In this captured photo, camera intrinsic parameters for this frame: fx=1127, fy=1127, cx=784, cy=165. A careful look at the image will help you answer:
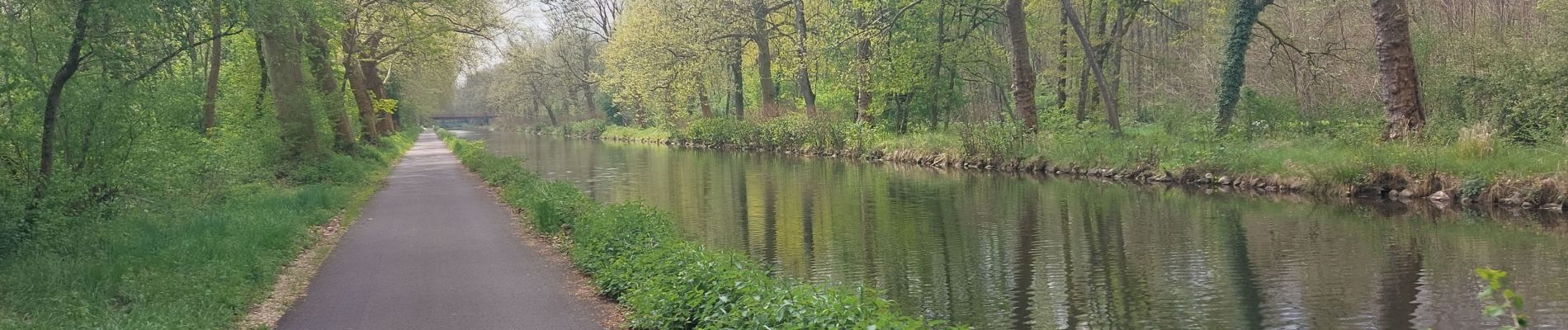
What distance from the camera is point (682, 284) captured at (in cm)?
821

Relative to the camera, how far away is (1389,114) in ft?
66.5

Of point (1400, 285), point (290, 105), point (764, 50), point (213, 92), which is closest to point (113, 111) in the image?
point (213, 92)

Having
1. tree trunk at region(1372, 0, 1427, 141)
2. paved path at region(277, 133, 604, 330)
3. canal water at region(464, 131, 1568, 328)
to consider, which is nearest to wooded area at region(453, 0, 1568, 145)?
tree trunk at region(1372, 0, 1427, 141)

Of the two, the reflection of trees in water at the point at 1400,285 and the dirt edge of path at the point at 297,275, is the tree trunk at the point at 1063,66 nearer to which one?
the reflection of trees in water at the point at 1400,285

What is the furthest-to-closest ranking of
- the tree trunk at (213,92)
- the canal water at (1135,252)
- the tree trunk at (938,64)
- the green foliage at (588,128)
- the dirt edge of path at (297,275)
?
the green foliage at (588,128) → the tree trunk at (938,64) → the tree trunk at (213,92) → the canal water at (1135,252) → the dirt edge of path at (297,275)

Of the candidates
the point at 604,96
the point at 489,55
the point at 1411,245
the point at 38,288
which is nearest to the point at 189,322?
the point at 38,288

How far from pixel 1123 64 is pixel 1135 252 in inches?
1437

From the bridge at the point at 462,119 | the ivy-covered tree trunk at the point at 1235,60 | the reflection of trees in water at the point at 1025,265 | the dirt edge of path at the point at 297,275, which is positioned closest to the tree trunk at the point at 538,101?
the bridge at the point at 462,119

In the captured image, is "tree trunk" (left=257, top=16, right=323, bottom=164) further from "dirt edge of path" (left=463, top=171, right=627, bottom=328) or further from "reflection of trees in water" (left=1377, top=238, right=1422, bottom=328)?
"reflection of trees in water" (left=1377, top=238, right=1422, bottom=328)

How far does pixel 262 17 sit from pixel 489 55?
90.3ft

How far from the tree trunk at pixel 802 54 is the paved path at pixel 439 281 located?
66.3 feet

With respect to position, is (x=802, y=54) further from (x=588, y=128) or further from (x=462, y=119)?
(x=462, y=119)

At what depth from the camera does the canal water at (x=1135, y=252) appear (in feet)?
31.3

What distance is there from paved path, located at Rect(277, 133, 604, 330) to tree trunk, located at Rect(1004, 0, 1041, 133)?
1531cm
